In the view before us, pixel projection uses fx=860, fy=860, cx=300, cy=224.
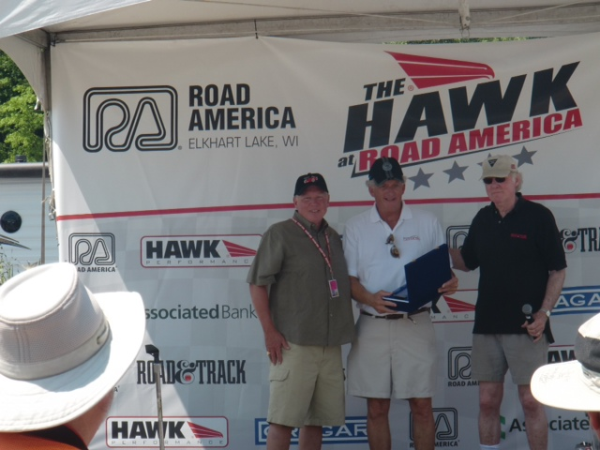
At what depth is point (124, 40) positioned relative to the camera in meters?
5.12

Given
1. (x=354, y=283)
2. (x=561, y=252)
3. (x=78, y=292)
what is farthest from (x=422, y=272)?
(x=78, y=292)

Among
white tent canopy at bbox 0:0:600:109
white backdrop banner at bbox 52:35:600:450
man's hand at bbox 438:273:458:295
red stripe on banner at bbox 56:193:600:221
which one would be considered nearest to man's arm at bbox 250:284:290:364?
white backdrop banner at bbox 52:35:600:450

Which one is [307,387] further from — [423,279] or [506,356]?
[506,356]

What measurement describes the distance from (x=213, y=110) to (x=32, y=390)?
369 centimetres

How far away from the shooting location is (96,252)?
514 centimetres

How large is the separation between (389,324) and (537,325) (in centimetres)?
75

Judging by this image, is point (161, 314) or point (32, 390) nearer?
point (32, 390)

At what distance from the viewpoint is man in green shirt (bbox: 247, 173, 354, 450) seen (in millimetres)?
4461

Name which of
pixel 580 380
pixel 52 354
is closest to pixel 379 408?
pixel 580 380

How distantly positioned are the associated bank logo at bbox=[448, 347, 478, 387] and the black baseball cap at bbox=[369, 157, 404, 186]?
44.9 inches

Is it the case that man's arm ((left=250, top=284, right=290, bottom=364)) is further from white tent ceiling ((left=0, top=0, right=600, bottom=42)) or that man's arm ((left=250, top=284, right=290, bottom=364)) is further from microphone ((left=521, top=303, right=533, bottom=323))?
white tent ceiling ((left=0, top=0, right=600, bottom=42))

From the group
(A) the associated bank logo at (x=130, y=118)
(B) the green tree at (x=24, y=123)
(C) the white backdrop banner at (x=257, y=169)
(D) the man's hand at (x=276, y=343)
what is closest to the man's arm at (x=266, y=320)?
(D) the man's hand at (x=276, y=343)

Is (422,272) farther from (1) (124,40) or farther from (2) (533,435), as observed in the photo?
(1) (124,40)

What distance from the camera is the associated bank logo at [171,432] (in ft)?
16.7
